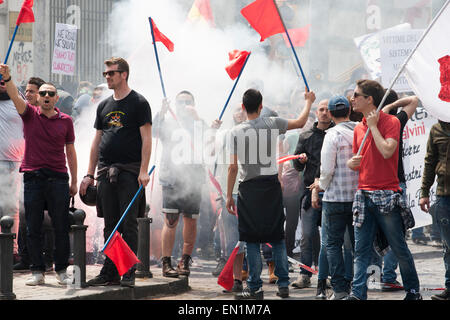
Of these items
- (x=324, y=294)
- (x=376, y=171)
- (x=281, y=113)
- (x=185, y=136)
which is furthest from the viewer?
(x=281, y=113)

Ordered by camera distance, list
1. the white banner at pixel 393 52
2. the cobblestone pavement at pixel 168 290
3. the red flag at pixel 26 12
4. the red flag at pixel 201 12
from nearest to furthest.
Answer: the cobblestone pavement at pixel 168 290 < the red flag at pixel 26 12 < the white banner at pixel 393 52 < the red flag at pixel 201 12

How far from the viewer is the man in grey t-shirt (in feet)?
20.7

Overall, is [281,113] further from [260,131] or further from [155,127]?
[260,131]

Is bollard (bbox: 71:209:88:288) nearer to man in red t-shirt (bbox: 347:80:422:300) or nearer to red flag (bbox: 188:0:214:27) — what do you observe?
man in red t-shirt (bbox: 347:80:422:300)

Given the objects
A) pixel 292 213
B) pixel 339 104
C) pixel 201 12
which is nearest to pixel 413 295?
pixel 339 104

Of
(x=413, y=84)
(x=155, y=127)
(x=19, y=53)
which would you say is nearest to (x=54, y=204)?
(x=155, y=127)

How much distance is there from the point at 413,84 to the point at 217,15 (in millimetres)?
13246

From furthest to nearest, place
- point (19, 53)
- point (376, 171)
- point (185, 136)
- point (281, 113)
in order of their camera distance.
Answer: point (19, 53), point (281, 113), point (185, 136), point (376, 171)

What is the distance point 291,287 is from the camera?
7.31 meters

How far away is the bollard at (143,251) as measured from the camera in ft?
23.4

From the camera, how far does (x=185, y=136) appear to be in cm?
802

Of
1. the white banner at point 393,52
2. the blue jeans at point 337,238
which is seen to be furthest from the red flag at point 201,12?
the blue jeans at point 337,238

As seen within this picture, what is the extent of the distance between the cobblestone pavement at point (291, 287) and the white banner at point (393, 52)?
2.35 m

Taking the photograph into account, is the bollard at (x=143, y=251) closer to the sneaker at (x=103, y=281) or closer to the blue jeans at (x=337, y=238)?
the sneaker at (x=103, y=281)
